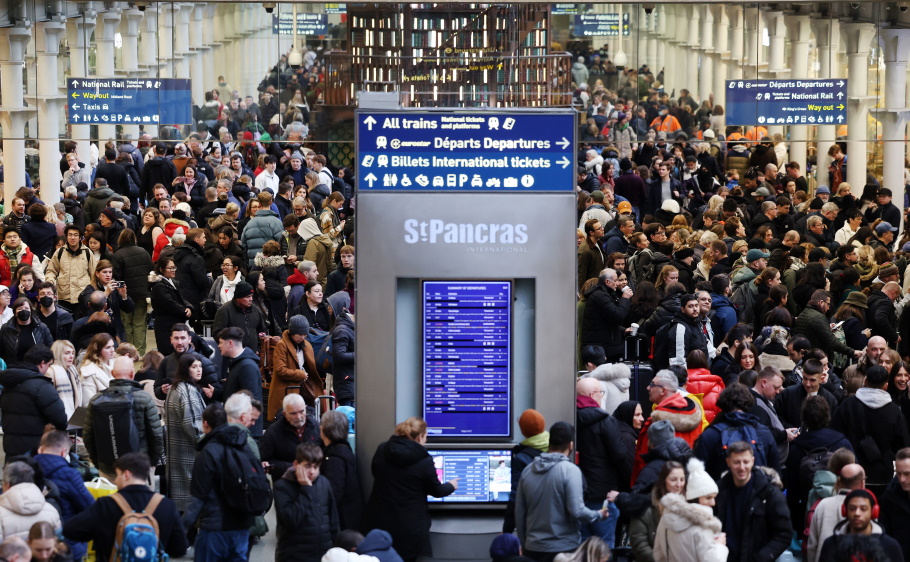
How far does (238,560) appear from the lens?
10.8m

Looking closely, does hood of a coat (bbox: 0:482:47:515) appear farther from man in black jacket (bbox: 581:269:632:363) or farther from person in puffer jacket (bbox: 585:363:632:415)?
man in black jacket (bbox: 581:269:632:363)

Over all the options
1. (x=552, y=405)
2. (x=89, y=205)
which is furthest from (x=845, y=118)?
(x=552, y=405)

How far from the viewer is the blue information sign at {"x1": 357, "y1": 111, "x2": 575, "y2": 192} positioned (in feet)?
35.9

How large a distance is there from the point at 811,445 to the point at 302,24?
584 inches

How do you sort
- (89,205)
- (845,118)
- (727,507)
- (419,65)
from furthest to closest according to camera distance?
(845,118) → (419,65) → (89,205) → (727,507)

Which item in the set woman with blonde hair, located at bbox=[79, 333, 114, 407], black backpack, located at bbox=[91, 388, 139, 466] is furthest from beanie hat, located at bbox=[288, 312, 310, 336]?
black backpack, located at bbox=[91, 388, 139, 466]

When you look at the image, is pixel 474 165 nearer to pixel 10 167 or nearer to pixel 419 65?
pixel 419 65

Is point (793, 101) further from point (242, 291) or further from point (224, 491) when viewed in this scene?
point (224, 491)

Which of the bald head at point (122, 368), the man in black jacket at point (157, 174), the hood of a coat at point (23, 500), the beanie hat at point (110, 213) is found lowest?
the hood of a coat at point (23, 500)

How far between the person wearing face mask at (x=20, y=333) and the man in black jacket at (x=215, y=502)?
461cm

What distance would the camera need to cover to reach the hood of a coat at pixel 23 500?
963 centimetres

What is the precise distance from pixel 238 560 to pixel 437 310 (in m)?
2.02

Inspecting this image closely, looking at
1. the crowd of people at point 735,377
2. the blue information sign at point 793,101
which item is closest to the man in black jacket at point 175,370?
the crowd of people at point 735,377

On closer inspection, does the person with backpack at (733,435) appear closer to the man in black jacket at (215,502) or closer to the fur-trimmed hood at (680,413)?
the fur-trimmed hood at (680,413)
